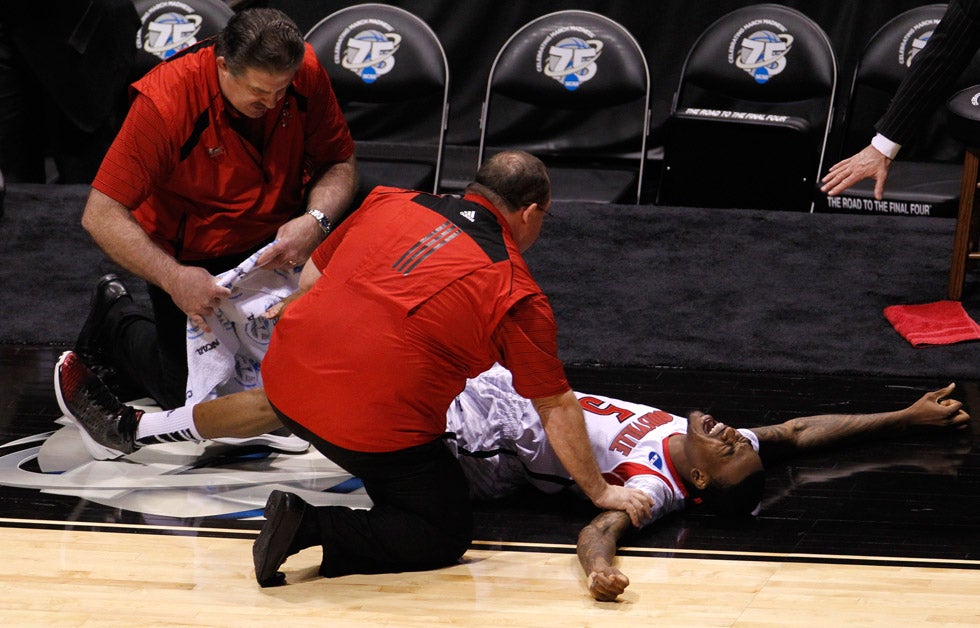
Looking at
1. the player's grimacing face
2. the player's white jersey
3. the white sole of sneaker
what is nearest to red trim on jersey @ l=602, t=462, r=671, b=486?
the player's white jersey

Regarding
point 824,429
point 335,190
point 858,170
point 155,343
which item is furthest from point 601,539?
point 155,343

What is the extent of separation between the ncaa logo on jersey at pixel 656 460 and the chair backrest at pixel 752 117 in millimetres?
2500

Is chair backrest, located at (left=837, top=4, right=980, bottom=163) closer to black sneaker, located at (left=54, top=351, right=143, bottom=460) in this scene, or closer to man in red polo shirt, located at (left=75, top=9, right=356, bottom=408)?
man in red polo shirt, located at (left=75, top=9, right=356, bottom=408)

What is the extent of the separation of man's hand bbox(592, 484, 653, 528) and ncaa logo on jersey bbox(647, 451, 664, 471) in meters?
0.16

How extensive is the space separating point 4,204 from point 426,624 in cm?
366

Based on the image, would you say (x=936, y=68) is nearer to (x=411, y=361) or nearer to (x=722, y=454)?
(x=722, y=454)

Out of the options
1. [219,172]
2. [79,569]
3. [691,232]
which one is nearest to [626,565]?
[79,569]

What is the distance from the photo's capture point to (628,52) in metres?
6.03

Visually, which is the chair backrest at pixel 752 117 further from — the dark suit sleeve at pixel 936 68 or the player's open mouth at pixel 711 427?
the player's open mouth at pixel 711 427

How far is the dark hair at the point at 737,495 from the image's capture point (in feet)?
11.4

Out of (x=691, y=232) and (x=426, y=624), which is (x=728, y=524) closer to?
(x=426, y=624)

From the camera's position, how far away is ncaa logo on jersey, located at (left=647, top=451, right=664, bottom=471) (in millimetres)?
3518

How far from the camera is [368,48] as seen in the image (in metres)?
6.04

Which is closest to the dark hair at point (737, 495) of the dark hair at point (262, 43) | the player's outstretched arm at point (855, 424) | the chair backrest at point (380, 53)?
the player's outstretched arm at point (855, 424)
